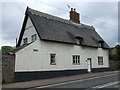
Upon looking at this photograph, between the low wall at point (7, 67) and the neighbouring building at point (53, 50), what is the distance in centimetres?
43

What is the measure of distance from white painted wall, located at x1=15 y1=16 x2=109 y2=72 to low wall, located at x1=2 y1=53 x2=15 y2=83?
505 mm

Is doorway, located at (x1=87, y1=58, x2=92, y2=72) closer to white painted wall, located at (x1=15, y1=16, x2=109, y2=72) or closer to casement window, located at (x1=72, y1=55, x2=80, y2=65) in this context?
white painted wall, located at (x1=15, y1=16, x2=109, y2=72)

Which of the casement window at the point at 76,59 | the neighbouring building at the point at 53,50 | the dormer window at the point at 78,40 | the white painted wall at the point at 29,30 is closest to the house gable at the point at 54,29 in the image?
the neighbouring building at the point at 53,50

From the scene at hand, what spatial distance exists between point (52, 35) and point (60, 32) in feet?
7.22

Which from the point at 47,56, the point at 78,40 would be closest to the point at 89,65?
the point at 78,40

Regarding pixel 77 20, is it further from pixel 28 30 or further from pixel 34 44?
pixel 34 44

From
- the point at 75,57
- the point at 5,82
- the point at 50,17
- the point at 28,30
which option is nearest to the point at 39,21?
the point at 28,30

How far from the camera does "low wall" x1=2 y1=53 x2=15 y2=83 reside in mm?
13787

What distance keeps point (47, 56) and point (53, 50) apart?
1.23 metres

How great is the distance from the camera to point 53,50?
60.2ft

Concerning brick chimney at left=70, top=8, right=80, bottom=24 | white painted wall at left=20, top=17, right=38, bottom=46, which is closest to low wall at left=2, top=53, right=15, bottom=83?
white painted wall at left=20, top=17, right=38, bottom=46

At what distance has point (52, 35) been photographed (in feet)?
61.6

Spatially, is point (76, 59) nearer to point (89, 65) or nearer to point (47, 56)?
point (89, 65)

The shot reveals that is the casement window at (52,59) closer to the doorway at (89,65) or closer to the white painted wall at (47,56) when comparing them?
the white painted wall at (47,56)
